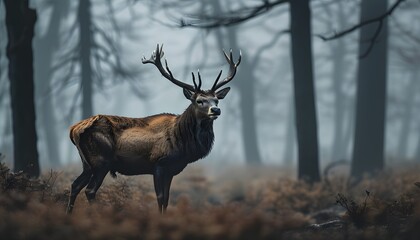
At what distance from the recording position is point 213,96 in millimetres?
8453

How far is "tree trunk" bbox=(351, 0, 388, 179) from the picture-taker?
56.9 ft

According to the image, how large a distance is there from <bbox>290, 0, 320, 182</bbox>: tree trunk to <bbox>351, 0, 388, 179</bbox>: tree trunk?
3044 millimetres

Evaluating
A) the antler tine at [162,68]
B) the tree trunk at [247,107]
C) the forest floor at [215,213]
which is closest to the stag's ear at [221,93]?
the antler tine at [162,68]

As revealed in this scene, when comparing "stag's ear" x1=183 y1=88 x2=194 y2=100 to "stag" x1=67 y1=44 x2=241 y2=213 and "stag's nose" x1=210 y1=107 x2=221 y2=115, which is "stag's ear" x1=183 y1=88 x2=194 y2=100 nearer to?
"stag" x1=67 y1=44 x2=241 y2=213

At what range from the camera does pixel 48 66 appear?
31156mm

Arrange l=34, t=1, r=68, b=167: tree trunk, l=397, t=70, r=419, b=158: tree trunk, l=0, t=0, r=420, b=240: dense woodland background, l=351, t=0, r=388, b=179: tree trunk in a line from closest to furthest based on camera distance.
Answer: l=0, t=0, r=420, b=240: dense woodland background, l=351, t=0, r=388, b=179: tree trunk, l=34, t=1, r=68, b=167: tree trunk, l=397, t=70, r=419, b=158: tree trunk

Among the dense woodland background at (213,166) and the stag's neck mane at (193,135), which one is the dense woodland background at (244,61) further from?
the stag's neck mane at (193,135)

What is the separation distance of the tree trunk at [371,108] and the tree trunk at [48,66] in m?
15.7

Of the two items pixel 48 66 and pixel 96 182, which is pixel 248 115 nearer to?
pixel 48 66

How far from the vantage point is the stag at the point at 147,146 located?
8.40 metres

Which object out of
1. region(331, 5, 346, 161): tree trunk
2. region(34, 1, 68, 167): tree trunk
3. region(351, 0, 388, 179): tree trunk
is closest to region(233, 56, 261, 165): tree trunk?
region(331, 5, 346, 161): tree trunk

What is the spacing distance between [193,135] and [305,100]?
687cm

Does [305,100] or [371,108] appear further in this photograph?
[371,108]

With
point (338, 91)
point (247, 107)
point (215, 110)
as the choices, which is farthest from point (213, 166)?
point (215, 110)
